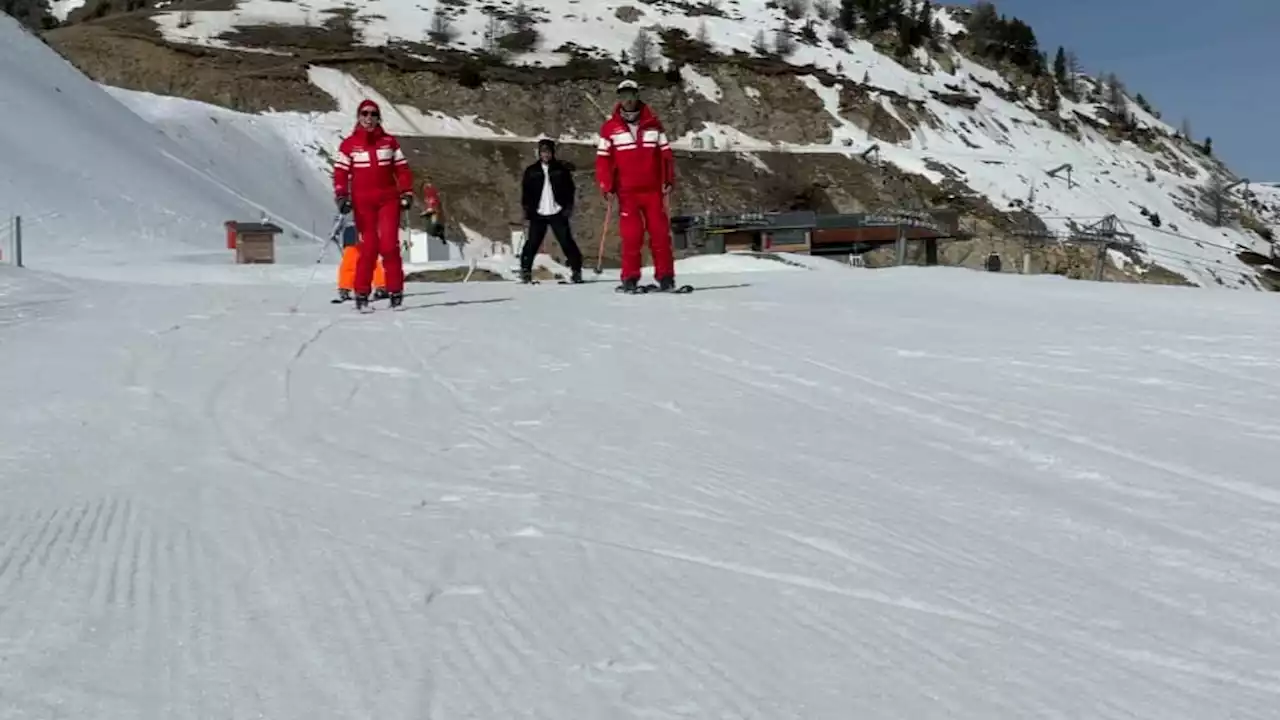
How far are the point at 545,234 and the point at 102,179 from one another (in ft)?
53.3

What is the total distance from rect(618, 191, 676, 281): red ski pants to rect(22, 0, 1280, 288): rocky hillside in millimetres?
32557

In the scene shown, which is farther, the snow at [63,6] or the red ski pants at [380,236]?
the snow at [63,6]

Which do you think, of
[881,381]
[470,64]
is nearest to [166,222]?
[881,381]

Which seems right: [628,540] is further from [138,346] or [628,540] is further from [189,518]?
[138,346]

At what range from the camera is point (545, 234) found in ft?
46.5

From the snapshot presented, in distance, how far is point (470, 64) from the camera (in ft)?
237

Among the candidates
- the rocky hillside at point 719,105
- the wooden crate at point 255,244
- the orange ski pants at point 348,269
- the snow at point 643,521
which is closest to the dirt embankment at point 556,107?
the rocky hillside at point 719,105

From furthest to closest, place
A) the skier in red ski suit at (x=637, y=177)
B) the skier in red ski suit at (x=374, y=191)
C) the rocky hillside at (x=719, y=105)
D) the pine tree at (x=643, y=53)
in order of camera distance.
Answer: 1. the pine tree at (x=643, y=53)
2. the rocky hillside at (x=719, y=105)
3. the skier in red ski suit at (x=637, y=177)
4. the skier in red ski suit at (x=374, y=191)

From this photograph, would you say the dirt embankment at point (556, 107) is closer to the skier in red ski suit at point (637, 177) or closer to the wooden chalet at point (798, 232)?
the wooden chalet at point (798, 232)

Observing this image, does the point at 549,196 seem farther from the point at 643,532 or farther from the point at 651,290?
the point at 643,532

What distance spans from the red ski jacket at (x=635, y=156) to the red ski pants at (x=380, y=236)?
2.09 m

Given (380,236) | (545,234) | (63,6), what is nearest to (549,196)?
(545,234)

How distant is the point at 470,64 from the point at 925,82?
37562 millimetres

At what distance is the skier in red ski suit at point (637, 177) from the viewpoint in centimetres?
1141
